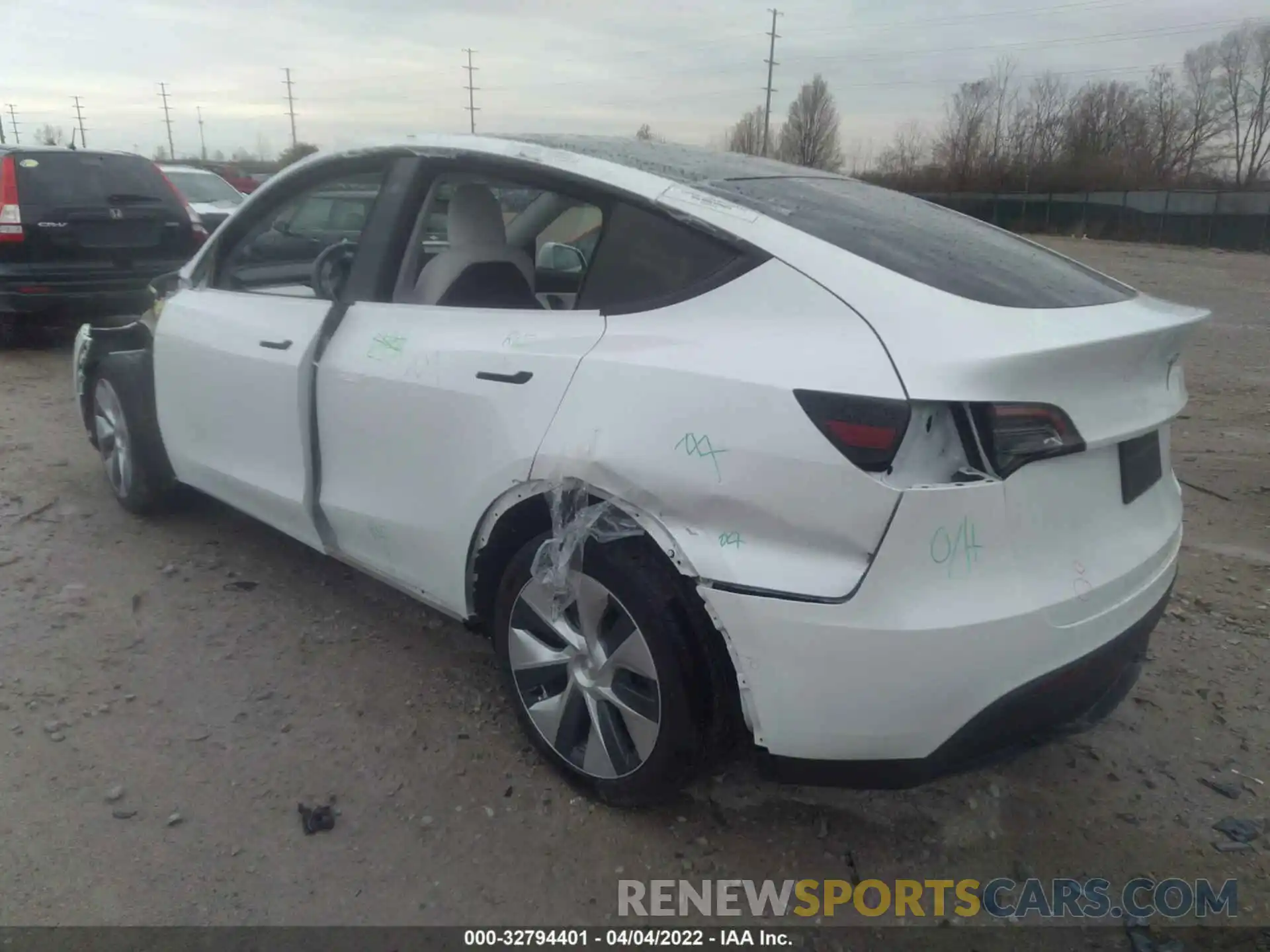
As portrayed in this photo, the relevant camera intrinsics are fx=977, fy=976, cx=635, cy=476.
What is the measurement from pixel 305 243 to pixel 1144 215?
31.5 meters

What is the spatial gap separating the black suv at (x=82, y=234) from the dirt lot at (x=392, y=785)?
15.4 feet

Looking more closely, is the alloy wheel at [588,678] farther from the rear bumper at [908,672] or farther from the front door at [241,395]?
the front door at [241,395]

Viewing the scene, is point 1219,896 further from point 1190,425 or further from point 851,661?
point 1190,425

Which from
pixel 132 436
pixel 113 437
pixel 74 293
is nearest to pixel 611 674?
pixel 132 436

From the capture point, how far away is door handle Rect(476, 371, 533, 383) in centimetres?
249

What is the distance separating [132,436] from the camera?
430 cm

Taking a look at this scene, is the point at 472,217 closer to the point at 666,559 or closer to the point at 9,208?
the point at 666,559

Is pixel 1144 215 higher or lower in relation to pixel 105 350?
A: lower

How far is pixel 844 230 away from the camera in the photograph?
92.9 inches

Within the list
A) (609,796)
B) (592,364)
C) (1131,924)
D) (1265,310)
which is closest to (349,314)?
(592,364)

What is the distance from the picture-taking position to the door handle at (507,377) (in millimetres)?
2494

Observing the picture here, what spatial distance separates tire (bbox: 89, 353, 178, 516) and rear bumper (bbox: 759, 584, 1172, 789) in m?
3.30

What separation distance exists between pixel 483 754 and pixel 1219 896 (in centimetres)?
193

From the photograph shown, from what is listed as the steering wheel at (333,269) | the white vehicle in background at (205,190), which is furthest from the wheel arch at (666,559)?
the white vehicle in background at (205,190)
